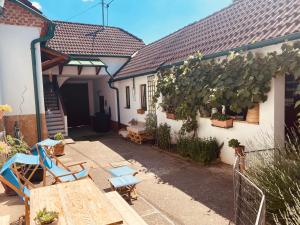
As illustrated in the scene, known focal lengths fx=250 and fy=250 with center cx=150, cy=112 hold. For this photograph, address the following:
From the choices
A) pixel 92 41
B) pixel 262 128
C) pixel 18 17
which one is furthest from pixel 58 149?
pixel 92 41

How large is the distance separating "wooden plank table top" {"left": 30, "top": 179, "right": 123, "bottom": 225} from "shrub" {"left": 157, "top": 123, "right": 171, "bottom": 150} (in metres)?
5.45

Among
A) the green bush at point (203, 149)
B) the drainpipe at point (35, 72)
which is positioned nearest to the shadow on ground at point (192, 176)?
the green bush at point (203, 149)

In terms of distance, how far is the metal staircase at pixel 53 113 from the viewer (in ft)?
43.2

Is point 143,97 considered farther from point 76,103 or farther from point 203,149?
point 76,103

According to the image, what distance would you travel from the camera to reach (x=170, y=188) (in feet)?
18.7

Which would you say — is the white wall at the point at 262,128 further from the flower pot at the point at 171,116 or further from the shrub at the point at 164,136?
the shrub at the point at 164,136

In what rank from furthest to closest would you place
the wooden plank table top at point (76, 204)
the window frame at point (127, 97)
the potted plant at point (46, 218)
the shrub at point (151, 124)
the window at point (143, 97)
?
1. the window frame at point (127, 97)
2. the window at point (143, 97)
3. the shrub at point (151, 124)
4. the wooden plank table top at point (76, 204)
5. the potted plant at point (46, 218)

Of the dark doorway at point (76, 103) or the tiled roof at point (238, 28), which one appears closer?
the tiled roof at point (238, 28)

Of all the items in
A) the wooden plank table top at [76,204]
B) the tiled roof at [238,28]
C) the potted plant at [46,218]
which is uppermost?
the tiled roof at [238,28]

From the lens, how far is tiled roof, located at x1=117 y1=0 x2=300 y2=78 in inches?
241

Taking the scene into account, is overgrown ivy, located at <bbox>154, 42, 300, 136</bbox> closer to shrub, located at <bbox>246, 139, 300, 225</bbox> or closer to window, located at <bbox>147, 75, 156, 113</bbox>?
window, located at <bbox>147, 75, 156, 113</bbox>

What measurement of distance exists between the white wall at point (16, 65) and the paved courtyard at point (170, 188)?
2.59 m

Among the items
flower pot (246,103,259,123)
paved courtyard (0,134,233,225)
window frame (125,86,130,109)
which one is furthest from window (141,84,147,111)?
flower pot (246,103,259,123)

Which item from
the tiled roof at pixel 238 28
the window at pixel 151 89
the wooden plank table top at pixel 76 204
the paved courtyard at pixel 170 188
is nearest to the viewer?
the wooden plank table top at pixel 76 204
